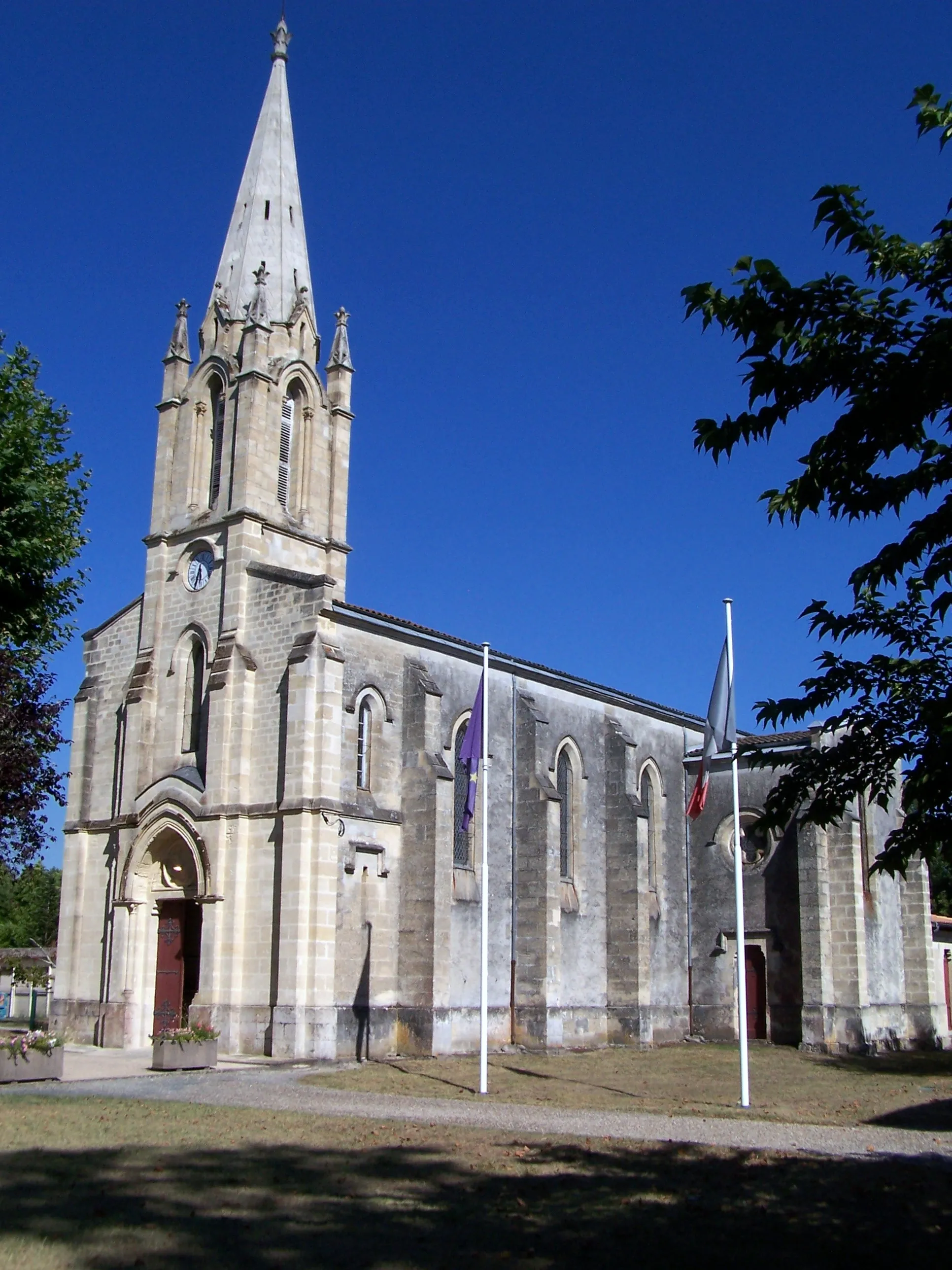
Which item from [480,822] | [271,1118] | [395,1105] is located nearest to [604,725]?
[480,822]

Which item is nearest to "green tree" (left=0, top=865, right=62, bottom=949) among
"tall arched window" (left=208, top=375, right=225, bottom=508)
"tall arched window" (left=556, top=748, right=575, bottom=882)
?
"tall arched window" (left=556, top=748, right=575, bottom=882)

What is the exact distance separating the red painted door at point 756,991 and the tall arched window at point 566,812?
6269 mm

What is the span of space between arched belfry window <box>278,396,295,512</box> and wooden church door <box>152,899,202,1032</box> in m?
10.9

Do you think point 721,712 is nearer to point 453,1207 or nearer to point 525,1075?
point 525,1075

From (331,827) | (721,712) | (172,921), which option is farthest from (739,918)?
(172,921)

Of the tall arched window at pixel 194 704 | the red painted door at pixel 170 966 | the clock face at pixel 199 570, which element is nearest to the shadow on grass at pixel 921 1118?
the red painted door at pixel 170 966

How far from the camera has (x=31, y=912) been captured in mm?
78375

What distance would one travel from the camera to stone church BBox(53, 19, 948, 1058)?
2925 centimetres

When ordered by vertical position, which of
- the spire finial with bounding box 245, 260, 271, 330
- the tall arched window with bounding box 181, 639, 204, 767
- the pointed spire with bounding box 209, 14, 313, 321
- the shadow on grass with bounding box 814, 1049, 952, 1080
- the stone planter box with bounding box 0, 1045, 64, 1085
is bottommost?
the shadow on grass with bounding box 814, 1049, 952, 1080

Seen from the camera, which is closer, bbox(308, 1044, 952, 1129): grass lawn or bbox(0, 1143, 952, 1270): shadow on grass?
bbox(0, 1143, 952, 1270): shadow on grass

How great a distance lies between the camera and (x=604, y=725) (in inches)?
1572

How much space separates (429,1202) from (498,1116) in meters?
7.62

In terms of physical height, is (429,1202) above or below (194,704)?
below

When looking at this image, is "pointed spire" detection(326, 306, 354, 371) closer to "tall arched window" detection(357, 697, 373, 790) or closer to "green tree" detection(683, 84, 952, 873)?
"tall arched window" detection(357, 697, 373, 790)
